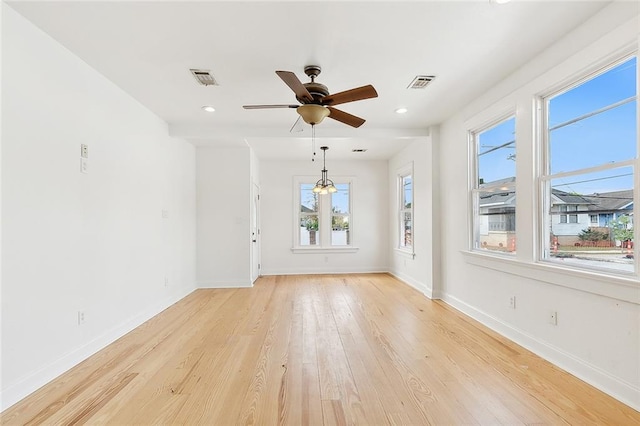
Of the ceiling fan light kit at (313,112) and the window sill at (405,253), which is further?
the window sill at (405,253)

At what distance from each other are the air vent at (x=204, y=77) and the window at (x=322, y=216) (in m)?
3.85

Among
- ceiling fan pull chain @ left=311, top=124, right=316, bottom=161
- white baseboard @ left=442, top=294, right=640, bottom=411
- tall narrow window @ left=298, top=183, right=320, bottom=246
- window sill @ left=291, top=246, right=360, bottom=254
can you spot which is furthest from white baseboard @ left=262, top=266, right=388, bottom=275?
white baseboard @ left=442, top=294, right=640, bottom=411

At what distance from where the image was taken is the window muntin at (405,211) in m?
6.02

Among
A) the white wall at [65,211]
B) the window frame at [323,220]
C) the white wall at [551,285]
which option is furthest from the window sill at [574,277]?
the white wall at [65,211]

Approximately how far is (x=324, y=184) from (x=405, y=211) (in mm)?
1719

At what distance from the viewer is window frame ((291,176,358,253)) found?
6.91m

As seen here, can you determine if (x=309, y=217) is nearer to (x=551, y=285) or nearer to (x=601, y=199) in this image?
(x=551, y=285)

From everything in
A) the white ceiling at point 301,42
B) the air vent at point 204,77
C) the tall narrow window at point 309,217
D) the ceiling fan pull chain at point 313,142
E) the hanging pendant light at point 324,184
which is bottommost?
the tall narrow window at point 309,217

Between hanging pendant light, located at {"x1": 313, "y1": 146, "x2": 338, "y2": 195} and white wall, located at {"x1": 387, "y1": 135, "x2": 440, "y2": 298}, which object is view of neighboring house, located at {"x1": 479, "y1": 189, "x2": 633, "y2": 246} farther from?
hanging pendant light, located at {"x1": 313, "y1": 146, "x2": 338, "y2": 195}

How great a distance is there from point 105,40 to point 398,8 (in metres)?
2.21

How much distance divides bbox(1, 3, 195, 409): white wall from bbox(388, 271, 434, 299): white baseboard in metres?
3.83

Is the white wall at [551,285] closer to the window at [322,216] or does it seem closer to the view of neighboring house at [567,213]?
the view of neighboring house at [567,213]

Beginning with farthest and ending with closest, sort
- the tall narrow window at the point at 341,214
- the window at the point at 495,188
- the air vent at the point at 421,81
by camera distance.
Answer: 1. the tall narrow window at the point at 341,214
2. the window at the point at 495,188
3. the air vent at the point at 421,81

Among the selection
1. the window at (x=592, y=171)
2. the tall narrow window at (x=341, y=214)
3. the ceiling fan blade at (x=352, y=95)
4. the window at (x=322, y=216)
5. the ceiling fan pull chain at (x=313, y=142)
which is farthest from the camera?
the tall narrow window at (x=341, y=214)
